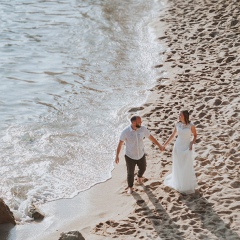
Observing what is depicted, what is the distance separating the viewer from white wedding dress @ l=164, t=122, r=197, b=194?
11805 millimetres

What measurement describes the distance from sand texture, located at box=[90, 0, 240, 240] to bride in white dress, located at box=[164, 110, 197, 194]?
0.18 m

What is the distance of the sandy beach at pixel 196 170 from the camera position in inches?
430

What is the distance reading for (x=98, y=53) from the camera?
21391 millimetres

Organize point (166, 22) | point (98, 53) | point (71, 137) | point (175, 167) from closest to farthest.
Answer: point (175, 167)
point (71, 137)
point (98, 53)
point (166, 22)

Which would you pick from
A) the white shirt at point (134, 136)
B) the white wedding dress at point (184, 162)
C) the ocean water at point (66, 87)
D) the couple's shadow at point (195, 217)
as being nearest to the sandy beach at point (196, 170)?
the couple's shadow at point (195, 217)

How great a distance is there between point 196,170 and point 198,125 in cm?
212

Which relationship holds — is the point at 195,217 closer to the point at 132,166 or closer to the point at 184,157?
the point at 184,157

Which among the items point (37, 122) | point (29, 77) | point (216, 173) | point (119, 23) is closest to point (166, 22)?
point (119, 23)

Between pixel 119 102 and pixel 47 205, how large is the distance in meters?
5.26

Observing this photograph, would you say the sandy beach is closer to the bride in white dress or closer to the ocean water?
the bride in white dress

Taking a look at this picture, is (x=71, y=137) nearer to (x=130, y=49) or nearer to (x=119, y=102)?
(x=119, y=102)

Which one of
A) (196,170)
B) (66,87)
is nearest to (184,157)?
(196,170)

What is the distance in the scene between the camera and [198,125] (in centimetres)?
1454

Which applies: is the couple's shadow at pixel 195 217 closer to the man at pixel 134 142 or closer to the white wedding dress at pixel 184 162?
the white wedding dress at pixel 184 162
